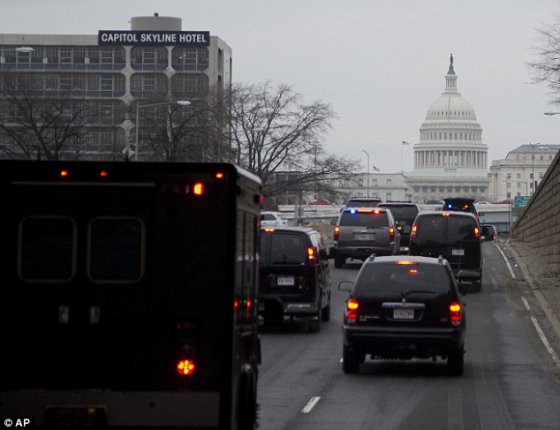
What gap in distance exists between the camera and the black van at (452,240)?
33781mm

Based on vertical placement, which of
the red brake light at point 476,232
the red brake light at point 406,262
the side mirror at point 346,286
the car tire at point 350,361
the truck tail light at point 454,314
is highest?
the red brake light at point 476,232

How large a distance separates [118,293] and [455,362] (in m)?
9.38

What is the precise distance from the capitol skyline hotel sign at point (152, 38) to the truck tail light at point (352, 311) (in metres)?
105

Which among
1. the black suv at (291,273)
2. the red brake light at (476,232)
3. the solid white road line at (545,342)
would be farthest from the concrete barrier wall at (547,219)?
the black suv at (291,273)

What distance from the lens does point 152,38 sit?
12306cm

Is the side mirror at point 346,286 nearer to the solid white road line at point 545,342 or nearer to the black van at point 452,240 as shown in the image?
the solid white road line at point 545,342

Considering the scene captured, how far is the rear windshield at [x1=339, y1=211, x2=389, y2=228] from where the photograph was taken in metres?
41.7

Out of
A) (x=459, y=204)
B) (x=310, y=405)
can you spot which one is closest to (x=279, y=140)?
(x=459, y=204)

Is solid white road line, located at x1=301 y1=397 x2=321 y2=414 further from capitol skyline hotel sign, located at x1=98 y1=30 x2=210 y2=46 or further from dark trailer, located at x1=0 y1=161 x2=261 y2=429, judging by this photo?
capitol skyline hotel sign, located at x1=98 y1=30 x2=210 y2=46

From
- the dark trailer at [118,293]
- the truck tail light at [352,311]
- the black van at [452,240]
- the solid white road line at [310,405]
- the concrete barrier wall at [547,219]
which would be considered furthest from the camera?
the concrete barrier wall at [547,219]

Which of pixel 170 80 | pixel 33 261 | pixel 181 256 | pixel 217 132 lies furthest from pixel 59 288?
pixel 170 80

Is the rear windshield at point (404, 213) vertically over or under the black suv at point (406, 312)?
over

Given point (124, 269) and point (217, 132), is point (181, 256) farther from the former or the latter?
point (217, 132)

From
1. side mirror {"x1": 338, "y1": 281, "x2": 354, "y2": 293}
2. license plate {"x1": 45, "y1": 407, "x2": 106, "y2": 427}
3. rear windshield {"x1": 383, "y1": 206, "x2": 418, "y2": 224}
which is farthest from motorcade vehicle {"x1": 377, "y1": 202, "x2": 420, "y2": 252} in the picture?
license plate {"x1": 45, "y1": 407, "x2": 106, "y2": 427}
